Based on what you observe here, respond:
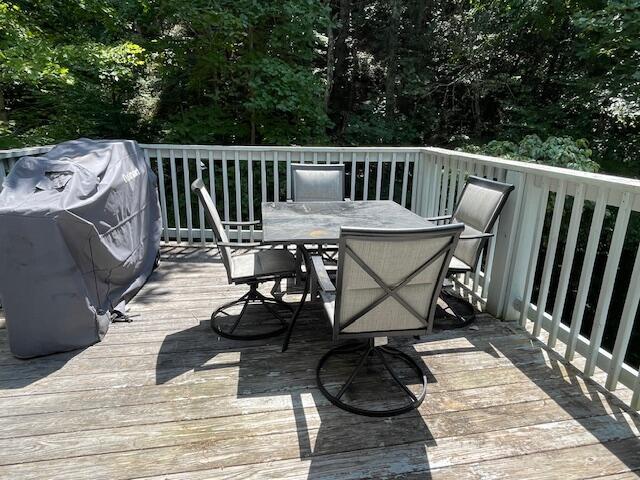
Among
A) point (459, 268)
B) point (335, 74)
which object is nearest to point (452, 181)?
point (459, 268)

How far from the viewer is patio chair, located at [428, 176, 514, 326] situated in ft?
8.78

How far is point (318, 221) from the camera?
106 inches

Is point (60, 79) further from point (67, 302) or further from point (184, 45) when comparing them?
point (67, 302)

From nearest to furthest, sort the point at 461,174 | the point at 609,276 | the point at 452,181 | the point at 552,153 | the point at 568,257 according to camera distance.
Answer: the point at 609,276 < the point at 568,257 < the point at 461,174 < the point at 452,181 < the point at 552,153

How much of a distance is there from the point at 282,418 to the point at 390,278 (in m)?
A: 0.84

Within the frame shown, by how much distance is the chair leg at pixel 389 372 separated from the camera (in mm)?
1991

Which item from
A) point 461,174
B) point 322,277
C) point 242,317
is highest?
point 461,174

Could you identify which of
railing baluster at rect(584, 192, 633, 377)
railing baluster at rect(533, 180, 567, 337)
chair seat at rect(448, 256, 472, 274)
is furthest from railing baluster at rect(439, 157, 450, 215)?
railing baluster at rect(584, 192, 633, 377)

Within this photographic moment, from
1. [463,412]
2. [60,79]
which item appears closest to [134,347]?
[463,412]

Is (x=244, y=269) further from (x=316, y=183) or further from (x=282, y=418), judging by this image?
(x=316, y=183)

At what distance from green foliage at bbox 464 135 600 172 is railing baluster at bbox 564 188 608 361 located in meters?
3.12

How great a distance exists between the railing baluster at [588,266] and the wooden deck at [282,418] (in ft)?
0.52

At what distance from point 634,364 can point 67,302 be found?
309 inches

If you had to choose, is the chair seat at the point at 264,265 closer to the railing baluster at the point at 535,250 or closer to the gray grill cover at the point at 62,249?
the gray grill cover at the point at 62,249
